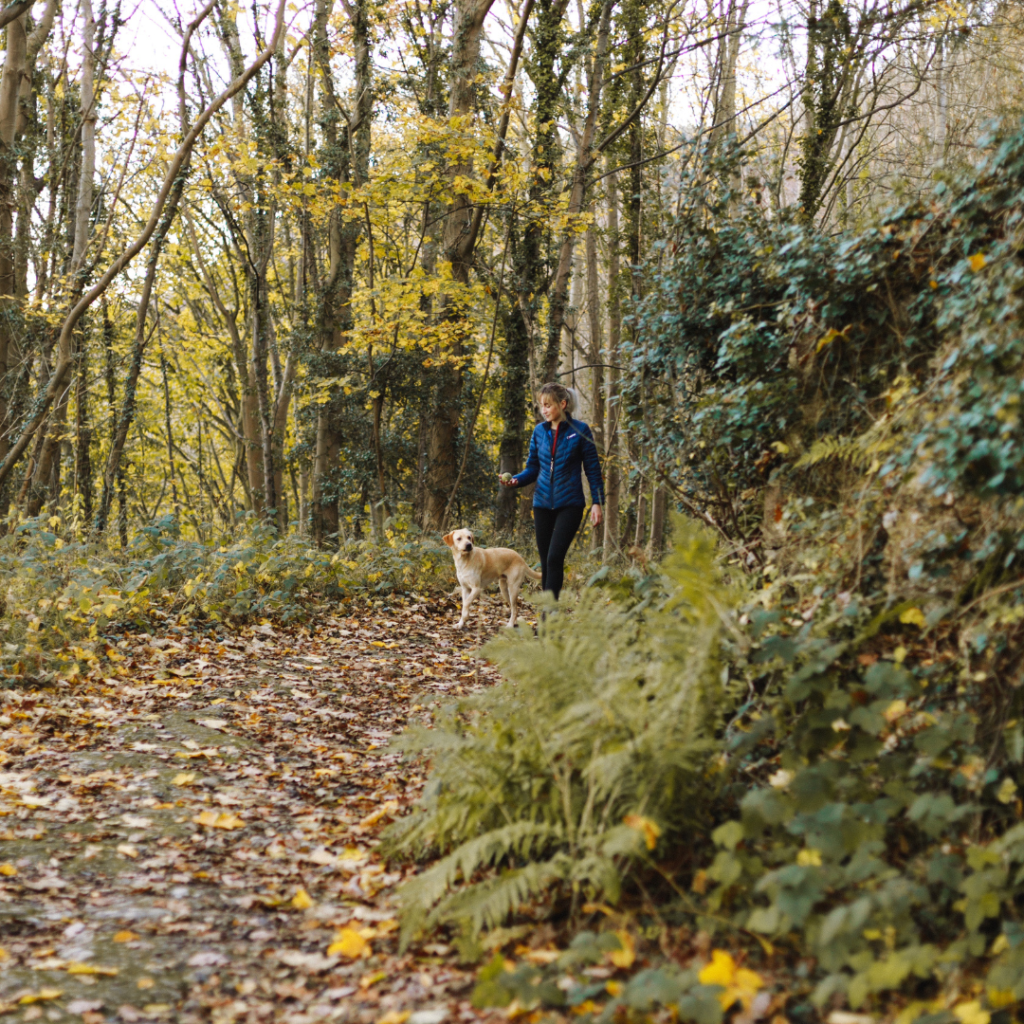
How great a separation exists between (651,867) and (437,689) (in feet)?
15.0

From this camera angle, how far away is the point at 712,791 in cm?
341

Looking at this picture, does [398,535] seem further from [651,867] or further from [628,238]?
[651,867]

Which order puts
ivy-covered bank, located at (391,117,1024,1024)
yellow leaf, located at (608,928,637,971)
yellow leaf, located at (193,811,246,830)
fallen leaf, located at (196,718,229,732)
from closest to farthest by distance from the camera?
1. ivy-covered bank, located at (391,117,1024,1024)
2. yellow leaf, located at (608,928,637,971)
3. yellow leaf, located at (193,811,246,830)
4. fallen leaf, located at (196,718,229,732)

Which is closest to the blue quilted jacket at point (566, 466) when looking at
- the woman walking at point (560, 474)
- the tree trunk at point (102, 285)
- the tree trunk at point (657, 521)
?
the woman walking at point (560, 474)

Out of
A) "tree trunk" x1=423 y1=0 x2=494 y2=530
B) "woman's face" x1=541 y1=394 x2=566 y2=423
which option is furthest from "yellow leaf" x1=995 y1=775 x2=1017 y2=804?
"tree trunk" x1=423 y1=0 x2=494 y2=530

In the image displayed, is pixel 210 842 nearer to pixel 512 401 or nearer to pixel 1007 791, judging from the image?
pixel 1007 791

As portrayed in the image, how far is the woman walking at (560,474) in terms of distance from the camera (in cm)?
807

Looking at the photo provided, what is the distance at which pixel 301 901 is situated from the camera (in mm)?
3791

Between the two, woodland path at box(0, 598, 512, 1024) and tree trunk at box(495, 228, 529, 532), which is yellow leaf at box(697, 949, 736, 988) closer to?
woodland path at box(0, 598, 512, 1024)

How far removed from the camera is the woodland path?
308cm

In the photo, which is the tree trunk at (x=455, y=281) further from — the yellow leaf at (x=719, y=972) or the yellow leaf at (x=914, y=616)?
the yellow leaf at (x=719, y=972)

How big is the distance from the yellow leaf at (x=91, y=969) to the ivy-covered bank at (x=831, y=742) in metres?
1.14

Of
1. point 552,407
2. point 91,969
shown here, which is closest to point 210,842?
point 91,969

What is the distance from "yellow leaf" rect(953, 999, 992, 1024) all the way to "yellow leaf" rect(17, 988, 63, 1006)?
9.45 ft
